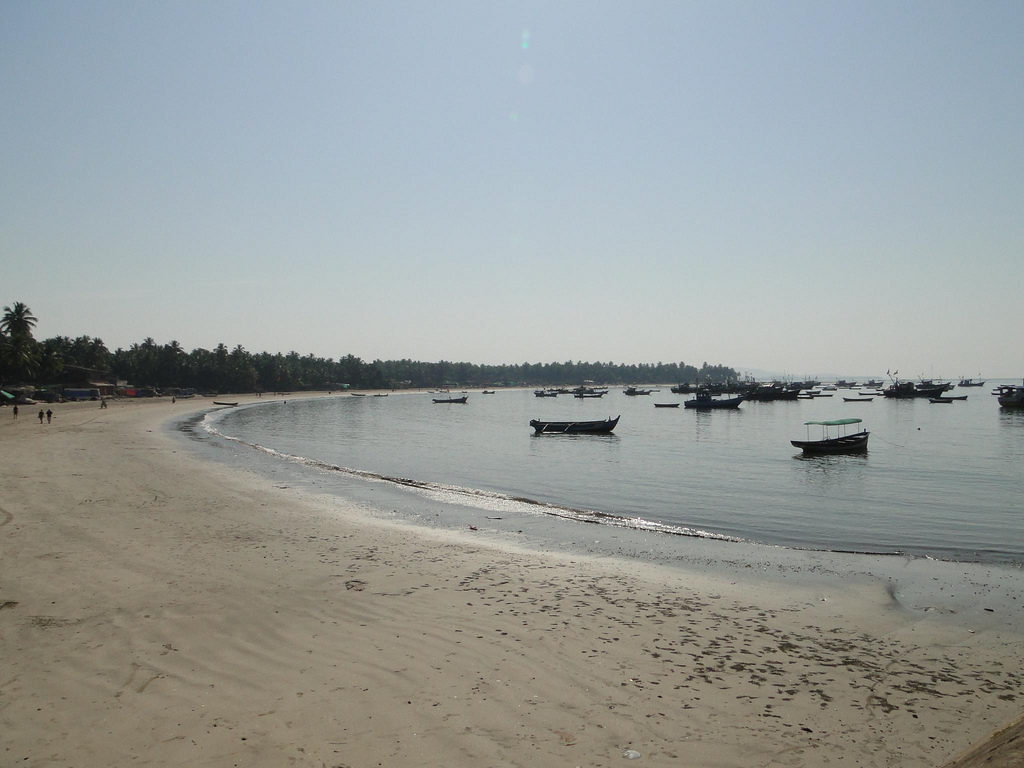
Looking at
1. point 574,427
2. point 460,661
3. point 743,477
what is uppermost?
point 460,661

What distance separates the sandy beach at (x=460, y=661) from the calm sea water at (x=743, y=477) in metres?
6.71

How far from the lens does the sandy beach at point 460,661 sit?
6883 millimetres

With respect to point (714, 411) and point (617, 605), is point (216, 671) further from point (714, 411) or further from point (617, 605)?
point (714, 411)

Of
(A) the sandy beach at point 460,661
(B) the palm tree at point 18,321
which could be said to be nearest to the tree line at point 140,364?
(B) the palm tree at point 18,321

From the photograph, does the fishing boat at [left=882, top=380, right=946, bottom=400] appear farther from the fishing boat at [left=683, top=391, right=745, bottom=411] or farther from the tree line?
the tree line

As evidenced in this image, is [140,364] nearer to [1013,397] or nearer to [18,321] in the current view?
[18,321]

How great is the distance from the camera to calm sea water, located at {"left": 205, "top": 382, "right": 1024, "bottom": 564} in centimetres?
2280

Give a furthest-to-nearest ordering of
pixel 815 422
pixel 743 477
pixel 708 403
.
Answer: pixel 708 403 → pixel 815 422 → pixel 743 477

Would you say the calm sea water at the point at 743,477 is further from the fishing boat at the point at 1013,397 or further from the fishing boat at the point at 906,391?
the fishing boat at the point at 906,391

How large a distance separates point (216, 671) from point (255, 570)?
5772 millimetres

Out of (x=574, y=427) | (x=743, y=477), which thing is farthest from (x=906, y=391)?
(x=743, y=477)

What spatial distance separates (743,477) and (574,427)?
3742 centimetres

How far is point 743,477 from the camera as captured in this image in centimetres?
3719

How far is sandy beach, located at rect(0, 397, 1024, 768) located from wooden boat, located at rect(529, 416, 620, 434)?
55.7 m
